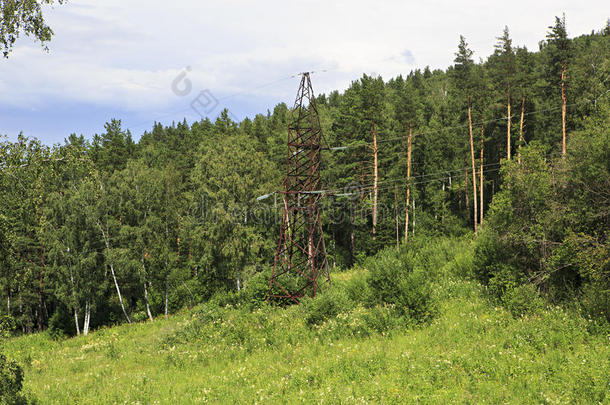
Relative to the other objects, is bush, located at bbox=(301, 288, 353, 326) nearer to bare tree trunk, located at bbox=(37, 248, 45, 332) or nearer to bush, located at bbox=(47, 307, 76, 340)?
bush, located at bbox=(47, 307, 76, 340)

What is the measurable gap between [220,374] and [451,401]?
654 cm

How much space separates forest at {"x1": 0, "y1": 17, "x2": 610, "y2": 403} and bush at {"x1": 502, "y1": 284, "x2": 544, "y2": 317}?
0.15 feet

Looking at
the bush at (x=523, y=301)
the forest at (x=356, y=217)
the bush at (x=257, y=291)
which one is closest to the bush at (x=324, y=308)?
the forest at (x=356, y=217)

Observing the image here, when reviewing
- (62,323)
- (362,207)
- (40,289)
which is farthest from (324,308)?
(40,289)

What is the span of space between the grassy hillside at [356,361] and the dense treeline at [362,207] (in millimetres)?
2145

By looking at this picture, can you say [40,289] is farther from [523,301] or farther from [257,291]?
[523,301]

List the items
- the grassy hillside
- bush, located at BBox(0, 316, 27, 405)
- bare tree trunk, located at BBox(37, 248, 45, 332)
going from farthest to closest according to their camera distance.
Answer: bare tree trunk, located at BBox(37, 248, 45, 332) < the grassy hillside < bush, located at BBox(0, 316, 27, 405)

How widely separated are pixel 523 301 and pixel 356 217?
24.0 meters

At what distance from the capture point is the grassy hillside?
792 cm

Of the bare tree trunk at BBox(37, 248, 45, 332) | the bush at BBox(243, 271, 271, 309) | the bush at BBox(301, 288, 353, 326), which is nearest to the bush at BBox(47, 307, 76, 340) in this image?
the bare tree trunk at BBox(37, 248, 45, 332)

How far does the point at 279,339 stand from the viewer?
12.7 metres

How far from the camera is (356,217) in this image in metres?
35.7

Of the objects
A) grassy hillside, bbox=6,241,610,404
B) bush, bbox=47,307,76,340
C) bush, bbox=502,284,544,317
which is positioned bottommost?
bush, bbox=47,307,76,340

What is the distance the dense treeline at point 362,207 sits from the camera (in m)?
12.6
